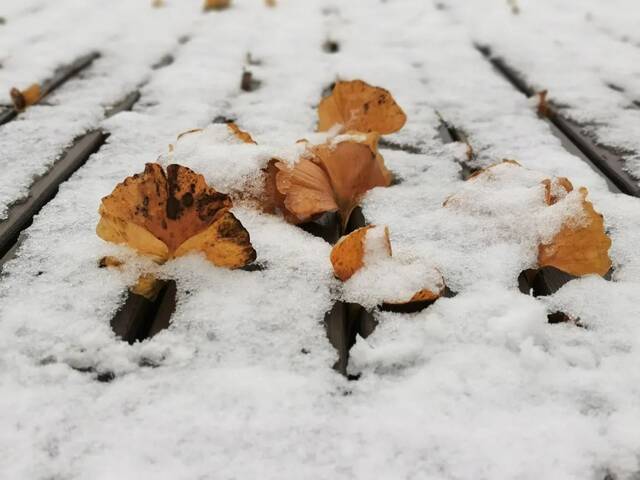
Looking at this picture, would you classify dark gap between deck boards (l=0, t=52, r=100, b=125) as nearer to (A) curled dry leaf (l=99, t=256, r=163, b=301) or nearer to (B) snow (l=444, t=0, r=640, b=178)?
(A) curled dry leaf (l=99, t=256, r=163, b=301)

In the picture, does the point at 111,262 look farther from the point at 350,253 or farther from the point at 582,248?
the point at 582,248

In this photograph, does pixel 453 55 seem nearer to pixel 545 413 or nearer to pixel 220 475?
pixel 545 413

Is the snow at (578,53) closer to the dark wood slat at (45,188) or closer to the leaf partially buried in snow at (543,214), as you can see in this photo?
the leaf partially buried in snow at (543,214)

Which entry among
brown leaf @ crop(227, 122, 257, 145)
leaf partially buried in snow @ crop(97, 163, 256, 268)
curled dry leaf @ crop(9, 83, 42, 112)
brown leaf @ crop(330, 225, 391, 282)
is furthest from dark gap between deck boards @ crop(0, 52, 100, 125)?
brown leaf @ crop(330, 225, 391, 282)

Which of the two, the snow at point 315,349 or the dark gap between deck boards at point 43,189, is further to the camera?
the dark gap between deck boards at point 43,189

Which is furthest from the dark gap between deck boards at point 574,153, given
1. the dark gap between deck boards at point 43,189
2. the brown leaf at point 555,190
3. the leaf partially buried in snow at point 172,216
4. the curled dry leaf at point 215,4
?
the curled dry leaf at point 215,4

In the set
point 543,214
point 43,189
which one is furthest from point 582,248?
point 43,189

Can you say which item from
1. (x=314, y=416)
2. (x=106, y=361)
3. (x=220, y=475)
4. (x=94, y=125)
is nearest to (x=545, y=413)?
(x=314, y=416)
